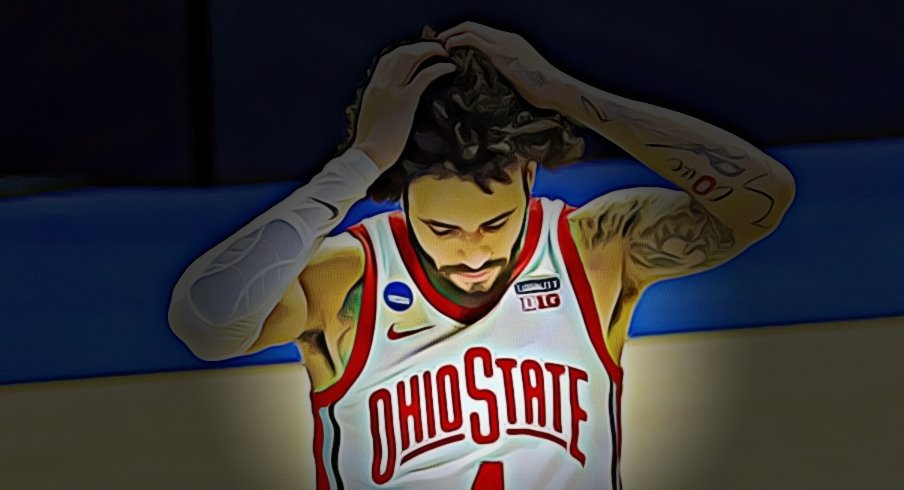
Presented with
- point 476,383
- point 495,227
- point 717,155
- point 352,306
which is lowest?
point 476,383

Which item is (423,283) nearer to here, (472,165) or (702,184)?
(472,165)

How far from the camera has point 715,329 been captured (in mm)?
1576

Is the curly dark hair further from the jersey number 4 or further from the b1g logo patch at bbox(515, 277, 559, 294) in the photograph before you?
the jersey number 4

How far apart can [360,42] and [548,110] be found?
0.97 feet

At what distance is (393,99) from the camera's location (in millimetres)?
1533

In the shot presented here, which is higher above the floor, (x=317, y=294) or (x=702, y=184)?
(x=702, y=184)

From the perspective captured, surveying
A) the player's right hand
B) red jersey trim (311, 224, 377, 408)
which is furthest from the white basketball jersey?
the player's right hand

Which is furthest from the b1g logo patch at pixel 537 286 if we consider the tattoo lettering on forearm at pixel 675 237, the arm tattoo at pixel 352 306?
the arm tattoo at pixel 352 306

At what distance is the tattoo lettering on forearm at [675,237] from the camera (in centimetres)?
155

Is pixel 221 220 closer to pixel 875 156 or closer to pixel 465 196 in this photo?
pixel 465 196

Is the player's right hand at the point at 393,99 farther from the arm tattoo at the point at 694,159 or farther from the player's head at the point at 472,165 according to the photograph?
the arm tattoo at the point at 694,159

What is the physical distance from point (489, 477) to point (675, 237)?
45 cm

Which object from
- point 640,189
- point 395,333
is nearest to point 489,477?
point 395,333

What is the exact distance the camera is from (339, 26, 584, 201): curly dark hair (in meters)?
1.53
